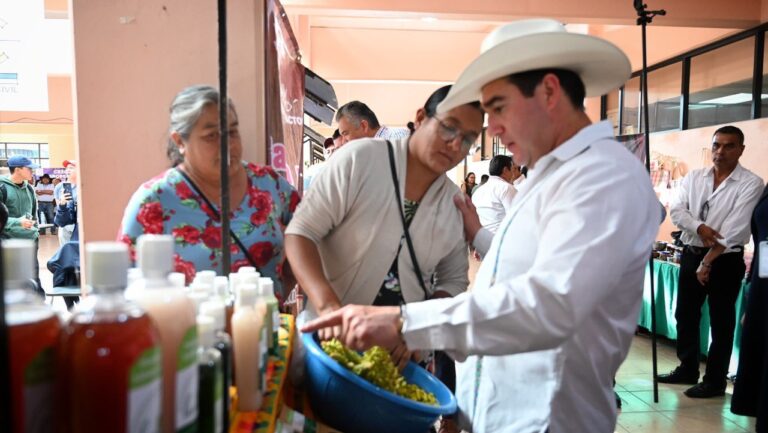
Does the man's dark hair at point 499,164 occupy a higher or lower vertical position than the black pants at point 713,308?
higher

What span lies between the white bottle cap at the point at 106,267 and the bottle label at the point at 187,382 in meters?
0.10

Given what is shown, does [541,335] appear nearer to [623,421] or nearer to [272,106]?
[272,106]

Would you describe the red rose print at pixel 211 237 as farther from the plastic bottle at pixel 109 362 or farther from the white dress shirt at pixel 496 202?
the white dress shirt at pixel 496 202

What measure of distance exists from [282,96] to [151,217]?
125cm

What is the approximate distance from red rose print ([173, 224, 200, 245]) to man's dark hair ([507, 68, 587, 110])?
3.39ft

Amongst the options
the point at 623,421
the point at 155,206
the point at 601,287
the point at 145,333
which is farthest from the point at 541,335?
the point at 623,421

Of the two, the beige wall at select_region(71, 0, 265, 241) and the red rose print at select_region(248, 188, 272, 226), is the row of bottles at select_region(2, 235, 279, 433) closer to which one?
the red rose print at select_region(248, 188, 272, 226)

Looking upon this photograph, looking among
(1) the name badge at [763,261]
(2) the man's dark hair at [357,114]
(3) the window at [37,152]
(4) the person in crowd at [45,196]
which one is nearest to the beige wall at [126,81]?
(2) the man's dark hair at [357,114]

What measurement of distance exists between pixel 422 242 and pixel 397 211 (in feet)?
0.43

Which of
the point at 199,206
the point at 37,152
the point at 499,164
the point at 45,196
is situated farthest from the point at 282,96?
the point at 37,152

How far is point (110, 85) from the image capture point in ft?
6.14

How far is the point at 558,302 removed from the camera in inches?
38.7

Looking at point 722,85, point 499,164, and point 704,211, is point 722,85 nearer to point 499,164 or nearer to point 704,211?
point 704,211

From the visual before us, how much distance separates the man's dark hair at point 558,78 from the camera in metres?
1.21
